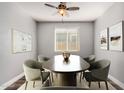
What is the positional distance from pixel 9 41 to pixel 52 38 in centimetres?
190

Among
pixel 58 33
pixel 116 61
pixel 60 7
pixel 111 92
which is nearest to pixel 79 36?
pixel 58 33

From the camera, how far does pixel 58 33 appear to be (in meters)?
3.68

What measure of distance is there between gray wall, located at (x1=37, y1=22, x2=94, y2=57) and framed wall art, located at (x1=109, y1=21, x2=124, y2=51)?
1240mm

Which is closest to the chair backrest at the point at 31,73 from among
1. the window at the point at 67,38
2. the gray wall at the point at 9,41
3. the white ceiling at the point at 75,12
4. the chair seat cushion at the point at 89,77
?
the gray wall at the point at 9,41

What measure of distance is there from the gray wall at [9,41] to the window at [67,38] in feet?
4.55

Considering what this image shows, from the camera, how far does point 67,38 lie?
11.4 feet

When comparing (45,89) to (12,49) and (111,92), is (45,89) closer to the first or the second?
(111,92)

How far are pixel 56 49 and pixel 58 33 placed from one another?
0.62 m

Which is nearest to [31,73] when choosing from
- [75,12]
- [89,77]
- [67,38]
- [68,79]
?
[68,79]

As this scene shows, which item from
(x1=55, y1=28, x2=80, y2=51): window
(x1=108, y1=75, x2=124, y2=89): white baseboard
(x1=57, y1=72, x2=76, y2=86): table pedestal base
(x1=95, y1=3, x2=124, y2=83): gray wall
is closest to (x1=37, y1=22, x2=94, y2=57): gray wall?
(x1=55, y1=28, x2=80, y2=51): window

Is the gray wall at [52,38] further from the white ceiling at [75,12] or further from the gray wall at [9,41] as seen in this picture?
the gray wall at [9,41]

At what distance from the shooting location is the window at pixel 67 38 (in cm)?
348

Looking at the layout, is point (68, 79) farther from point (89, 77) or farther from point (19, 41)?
point (19, 41)

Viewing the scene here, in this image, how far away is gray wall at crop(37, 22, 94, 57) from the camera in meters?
3.61
